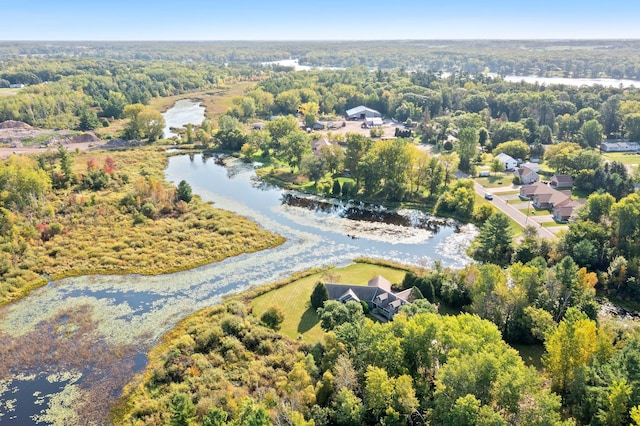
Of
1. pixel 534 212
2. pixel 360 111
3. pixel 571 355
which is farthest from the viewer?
pixel 360 111

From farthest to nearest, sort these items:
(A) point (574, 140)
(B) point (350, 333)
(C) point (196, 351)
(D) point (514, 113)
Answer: (D) point (514, 113)
(A) point (574, 140)
(C) point (196, 351)
(B) point (350, 333)

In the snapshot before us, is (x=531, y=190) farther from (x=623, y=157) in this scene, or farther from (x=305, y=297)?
(x=305, y=297)

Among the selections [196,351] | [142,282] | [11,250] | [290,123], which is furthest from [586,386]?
[290,123]

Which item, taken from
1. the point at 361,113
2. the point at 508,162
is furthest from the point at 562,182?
the point at 361,113

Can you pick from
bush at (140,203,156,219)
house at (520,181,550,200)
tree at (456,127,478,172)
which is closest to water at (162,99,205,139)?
bush at (140,203,156,219)

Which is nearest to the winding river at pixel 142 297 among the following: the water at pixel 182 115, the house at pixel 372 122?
the house at pixel 372 122

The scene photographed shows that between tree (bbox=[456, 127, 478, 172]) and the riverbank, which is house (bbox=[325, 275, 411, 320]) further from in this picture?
tree (bbox=[456, 127, 478, 172])

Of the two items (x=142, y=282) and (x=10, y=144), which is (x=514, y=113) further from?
(x=10, y=144)
